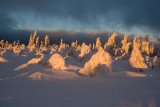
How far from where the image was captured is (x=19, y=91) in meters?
18.1

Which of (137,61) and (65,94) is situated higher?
(137,61)

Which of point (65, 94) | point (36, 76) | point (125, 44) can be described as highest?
point (125, 44)

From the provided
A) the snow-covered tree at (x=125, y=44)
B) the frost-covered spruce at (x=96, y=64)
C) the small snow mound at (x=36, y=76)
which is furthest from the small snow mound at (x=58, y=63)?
the snow-covered tree at (x=125, y=44)

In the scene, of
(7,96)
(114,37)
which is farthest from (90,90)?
(114,37)

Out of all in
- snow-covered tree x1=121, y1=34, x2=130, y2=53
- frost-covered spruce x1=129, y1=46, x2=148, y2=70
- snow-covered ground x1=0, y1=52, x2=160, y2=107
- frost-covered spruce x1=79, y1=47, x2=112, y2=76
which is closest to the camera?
snow-covered ground x1=0, y1=52, x2=160, y2=107

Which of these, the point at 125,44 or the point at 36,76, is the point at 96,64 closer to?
the point at 36,76

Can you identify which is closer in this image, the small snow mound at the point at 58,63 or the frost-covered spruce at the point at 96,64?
the frost-covered spruce at the point at 96,64

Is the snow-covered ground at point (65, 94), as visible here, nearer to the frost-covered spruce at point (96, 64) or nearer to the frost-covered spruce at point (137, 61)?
the frost-covered spruce at point (96, 64)

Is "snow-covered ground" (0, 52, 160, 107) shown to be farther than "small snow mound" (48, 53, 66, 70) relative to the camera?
No

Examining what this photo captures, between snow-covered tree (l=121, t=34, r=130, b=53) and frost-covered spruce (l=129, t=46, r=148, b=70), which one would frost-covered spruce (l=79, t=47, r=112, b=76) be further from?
snow-covered tree (l=121, t=34, r=130, b=53)

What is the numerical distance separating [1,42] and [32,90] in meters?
97.5

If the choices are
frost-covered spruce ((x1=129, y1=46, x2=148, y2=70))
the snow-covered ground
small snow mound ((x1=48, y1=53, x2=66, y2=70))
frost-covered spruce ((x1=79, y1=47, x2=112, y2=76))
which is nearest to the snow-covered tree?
frost-covered spruce ((x1=129, y1=46, x2=148, y2=70))

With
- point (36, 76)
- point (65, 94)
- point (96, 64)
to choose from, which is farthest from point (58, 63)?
point (65, 94)

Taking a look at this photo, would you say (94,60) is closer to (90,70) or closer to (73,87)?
(90,70)
